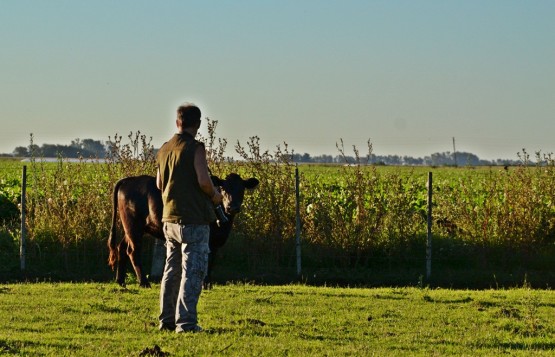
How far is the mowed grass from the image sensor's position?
937cm

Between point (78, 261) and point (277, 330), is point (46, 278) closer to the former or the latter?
point (78, 261)

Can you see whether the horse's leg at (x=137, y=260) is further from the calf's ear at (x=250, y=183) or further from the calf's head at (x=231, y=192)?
the calf's ear at (x=250, y=183)

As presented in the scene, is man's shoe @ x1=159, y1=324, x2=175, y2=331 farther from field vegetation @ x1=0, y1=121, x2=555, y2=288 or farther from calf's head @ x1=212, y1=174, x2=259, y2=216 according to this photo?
field vegetation @ x1=0, y1=121, x2=555, y2=288

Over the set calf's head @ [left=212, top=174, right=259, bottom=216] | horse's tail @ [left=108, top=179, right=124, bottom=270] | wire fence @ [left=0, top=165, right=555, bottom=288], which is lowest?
wire fence @ [left=0, top=165, right=555, bottom=288]

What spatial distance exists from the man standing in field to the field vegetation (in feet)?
29.1

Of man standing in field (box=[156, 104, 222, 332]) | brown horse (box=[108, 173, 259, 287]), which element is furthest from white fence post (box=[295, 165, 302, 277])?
man standing in field (box=[156, 104, 222, 332])

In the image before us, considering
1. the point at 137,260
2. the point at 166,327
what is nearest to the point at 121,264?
the point at 137,260

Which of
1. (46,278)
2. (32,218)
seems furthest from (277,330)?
(32,218)

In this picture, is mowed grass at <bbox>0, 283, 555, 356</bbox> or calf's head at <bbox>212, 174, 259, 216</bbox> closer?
mowed grass at <bbox>0, 283, 555, 356</bbox>

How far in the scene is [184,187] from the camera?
9.72m

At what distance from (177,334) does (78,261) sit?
9.90 metres

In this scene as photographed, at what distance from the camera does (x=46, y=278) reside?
17969 mm

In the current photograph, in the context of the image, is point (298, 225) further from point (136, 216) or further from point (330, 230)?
point (136, 216)

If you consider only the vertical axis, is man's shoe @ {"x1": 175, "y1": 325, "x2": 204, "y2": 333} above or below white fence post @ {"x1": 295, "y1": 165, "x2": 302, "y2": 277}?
below
